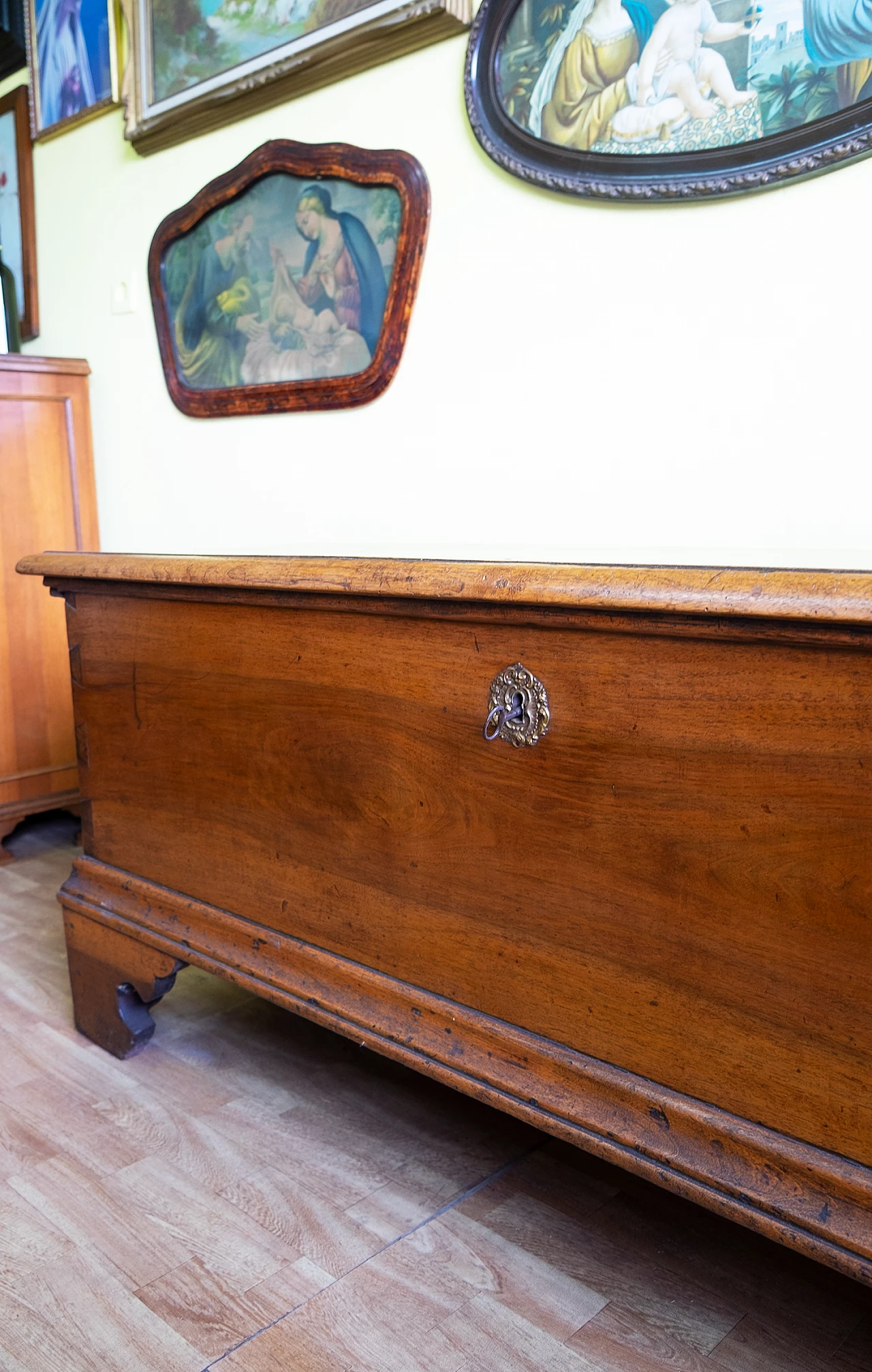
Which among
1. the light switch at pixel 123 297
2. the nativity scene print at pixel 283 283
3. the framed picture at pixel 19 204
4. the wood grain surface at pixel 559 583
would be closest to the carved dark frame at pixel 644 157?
the nativity scene print at pixel 283 283

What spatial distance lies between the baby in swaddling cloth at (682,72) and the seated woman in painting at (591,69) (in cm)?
2

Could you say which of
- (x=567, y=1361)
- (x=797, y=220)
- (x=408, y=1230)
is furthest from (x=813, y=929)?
(x=797, y=220)

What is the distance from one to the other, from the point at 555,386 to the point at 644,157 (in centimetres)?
39

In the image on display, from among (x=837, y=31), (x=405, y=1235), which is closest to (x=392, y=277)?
(x=837, y=31)

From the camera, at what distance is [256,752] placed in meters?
1.36

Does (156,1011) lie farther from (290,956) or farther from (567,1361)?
(567,1361)

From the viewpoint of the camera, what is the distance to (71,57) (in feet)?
8.80

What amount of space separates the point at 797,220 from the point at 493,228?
1.93 feet

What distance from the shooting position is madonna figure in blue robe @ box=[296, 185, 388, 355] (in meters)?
2.05

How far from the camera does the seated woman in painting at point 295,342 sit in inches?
83.4

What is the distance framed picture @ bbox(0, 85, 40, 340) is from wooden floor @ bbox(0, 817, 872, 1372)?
2230mm

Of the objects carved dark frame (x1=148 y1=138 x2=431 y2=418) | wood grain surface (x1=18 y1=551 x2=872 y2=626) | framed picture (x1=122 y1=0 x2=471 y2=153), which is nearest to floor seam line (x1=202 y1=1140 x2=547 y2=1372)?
wood grain surface (x1=18 y1=551 x2=872 y2=626)

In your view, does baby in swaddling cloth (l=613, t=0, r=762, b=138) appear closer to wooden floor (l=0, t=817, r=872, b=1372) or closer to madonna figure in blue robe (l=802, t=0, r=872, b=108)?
madonna figure in blue robe (l=802, t=0, r=872, b=108)

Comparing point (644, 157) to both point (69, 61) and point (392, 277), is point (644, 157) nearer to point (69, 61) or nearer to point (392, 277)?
point (392, 277)
